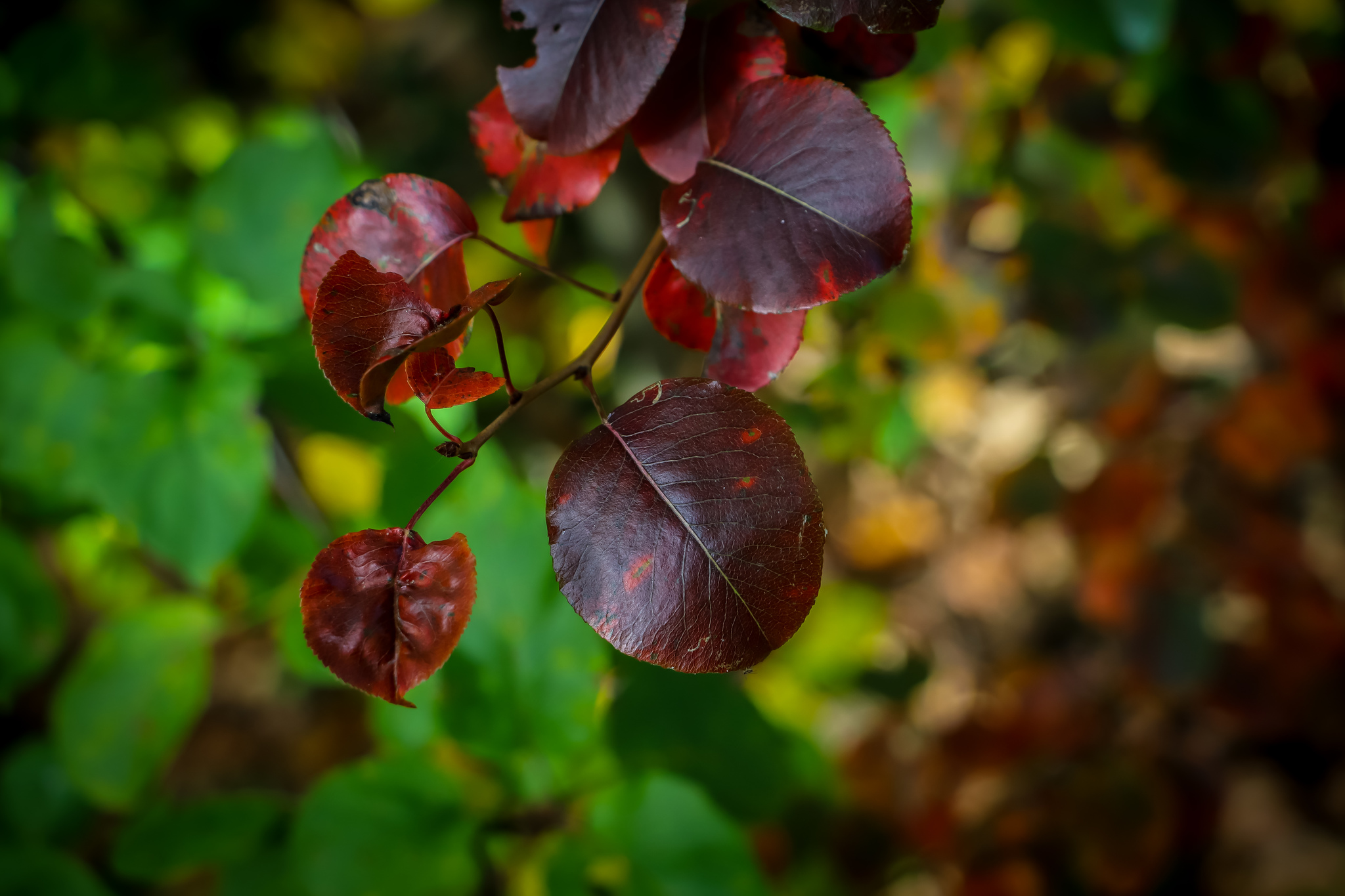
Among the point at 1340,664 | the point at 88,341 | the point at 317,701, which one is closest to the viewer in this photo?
the point at 88,341

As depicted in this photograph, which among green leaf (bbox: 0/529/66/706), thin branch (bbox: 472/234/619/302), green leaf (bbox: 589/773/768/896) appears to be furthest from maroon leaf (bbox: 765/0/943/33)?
green leaf (bbox: 0/529/66/706)

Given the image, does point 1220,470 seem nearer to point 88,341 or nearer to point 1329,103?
point 1329,103

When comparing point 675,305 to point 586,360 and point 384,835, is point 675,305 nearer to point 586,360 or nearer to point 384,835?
point 586,360

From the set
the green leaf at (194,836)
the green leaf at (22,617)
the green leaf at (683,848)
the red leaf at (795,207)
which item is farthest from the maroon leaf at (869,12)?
the green leaf at (22,617)

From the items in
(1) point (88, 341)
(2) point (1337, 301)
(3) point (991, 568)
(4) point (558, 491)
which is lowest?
(3) point (991, 568)

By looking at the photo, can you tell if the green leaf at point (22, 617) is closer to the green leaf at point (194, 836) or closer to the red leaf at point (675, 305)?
the green leaf at point (194, 836)

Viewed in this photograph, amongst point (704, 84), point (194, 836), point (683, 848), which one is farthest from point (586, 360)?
point (194, 836)

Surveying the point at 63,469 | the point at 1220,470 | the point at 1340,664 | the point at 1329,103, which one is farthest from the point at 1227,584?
the point at 63,469
